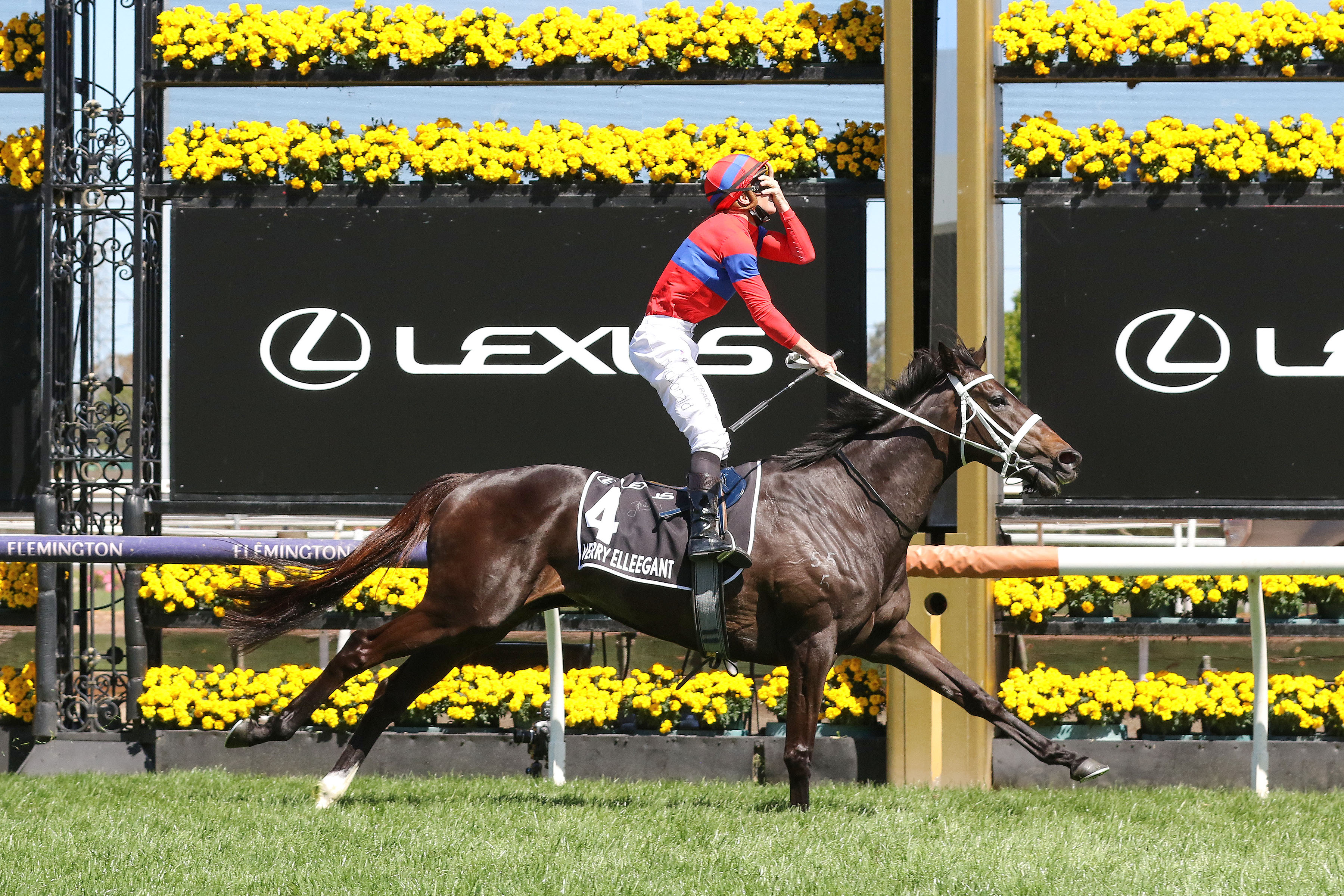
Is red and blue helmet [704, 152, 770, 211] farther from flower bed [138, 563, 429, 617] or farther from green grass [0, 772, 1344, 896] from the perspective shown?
flower bed [138, 563, 429, 617]

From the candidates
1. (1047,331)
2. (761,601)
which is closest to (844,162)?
(1047,331)

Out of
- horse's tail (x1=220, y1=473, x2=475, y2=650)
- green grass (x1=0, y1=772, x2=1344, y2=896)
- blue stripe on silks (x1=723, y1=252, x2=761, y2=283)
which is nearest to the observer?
green grass (x1=0, y1=772, x2=1344, y2=896)

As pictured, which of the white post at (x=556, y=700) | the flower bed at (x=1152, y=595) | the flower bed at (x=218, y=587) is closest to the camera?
the white post at (x=556, y=700)

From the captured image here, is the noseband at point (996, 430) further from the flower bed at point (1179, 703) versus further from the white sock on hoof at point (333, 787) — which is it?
the white sock on hoof at point (333, 787)

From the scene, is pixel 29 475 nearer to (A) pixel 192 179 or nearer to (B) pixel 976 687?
(A) pixel 192 179

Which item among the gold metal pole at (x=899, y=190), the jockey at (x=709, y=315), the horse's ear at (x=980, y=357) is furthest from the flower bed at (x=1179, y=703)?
the jockey at (x=709, y=315)

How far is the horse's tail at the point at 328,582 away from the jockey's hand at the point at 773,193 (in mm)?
1736

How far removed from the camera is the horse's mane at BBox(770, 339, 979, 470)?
5.73 meters

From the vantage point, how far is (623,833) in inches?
194

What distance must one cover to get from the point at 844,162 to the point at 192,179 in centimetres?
350

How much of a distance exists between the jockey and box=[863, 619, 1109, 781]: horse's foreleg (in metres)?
0.82

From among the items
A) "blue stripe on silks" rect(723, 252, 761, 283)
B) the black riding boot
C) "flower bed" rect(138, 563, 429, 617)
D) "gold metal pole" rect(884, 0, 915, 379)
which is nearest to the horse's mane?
the black riding boot

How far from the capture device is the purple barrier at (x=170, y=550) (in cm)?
611

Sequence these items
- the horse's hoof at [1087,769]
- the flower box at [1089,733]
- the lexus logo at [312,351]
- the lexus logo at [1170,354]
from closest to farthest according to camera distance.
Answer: the horse's hoof at [1087,769] < the flower box at [1089,733] < the lexus logo at [1170,354] < the lexus logo at [312,351]
